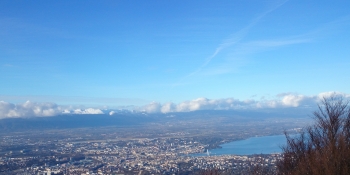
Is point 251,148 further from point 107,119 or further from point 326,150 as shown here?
point 107,119

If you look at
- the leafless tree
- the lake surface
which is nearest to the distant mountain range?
the lake surface

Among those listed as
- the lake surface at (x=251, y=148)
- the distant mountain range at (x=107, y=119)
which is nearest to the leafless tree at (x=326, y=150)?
the lake surface at (x=251, y=148)

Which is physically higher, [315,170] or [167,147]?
[315,170]

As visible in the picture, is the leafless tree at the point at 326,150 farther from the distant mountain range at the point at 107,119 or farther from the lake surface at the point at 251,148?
the distant mountain range at the point at 107,119

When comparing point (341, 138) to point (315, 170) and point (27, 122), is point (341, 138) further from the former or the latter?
point (27, 122)

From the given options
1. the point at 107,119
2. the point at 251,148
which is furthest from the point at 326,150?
the point at 107,119

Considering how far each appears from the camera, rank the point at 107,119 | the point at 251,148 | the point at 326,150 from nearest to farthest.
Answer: the point at 326,150 → the point at 251,148 → the point at 107,119

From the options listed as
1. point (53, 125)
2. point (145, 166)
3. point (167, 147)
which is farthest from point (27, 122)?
point (145, 166)

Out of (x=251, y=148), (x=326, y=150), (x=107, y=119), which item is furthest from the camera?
(x=107, y=119)
